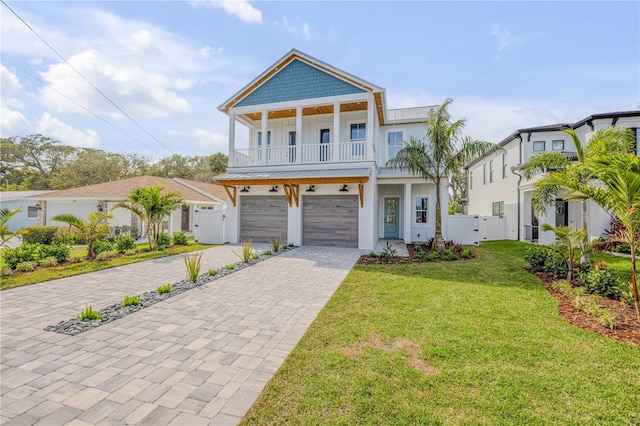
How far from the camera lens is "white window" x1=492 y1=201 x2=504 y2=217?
18594 mm

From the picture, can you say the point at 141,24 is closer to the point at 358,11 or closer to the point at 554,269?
the point at 358,11

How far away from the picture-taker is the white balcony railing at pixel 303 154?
13.0m

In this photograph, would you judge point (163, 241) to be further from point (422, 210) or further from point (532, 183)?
point (532, 183)

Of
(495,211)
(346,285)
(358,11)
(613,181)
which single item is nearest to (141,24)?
(358,11)

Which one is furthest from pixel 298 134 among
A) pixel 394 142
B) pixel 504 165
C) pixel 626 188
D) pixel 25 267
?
pixel 504 165

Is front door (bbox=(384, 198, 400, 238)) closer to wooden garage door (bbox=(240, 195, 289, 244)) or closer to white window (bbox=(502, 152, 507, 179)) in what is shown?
Answer: wooden garage door (bbox=(240, 195, 289, 244))

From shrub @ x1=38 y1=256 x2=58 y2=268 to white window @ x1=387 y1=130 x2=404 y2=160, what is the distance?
578 inches

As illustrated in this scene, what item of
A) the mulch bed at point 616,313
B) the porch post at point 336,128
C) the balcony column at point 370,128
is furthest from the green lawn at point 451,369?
the porch post at point 336,128

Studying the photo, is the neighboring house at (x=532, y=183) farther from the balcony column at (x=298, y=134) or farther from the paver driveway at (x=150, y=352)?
the paver driveway at (x=150, y=352)

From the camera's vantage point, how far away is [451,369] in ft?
10.6

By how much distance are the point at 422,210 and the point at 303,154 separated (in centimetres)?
689

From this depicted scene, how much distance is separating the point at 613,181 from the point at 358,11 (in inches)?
353

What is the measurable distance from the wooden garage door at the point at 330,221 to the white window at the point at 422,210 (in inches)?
165

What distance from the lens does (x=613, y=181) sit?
4715 millimetres
